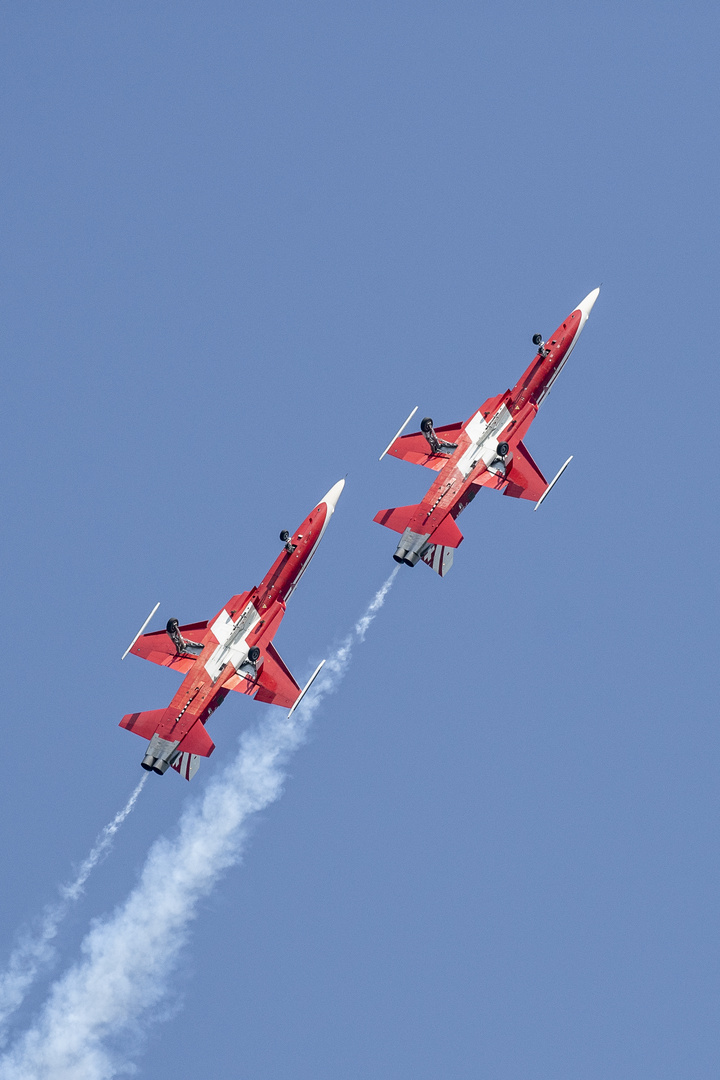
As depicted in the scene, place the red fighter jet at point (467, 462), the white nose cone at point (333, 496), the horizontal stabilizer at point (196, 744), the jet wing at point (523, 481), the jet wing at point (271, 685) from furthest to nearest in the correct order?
the white nose cone at point (333, 496), the jet wing at point (523, 481), the red fighter jet at point (467, 462), the jet wing at point (271, 685), the horizontal stabilizer at point (196, 744)

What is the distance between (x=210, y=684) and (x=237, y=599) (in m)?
4.82

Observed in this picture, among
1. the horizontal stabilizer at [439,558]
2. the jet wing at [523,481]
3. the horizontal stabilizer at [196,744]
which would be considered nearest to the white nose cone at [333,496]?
the horizontal stabilizer at [439,558]

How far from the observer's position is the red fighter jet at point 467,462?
100250mm

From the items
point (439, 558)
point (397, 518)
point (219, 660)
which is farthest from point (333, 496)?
point (219, 660)

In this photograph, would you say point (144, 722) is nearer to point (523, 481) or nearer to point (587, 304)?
point (523, 481)

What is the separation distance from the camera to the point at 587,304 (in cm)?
10938

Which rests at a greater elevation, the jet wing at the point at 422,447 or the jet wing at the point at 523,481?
the jet wing at the point at 422,447

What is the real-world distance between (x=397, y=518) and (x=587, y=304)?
16298 mm

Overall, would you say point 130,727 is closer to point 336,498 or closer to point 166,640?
point 166,640

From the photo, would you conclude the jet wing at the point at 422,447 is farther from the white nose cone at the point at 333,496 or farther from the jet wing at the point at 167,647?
the jet wing at the point at 167,647

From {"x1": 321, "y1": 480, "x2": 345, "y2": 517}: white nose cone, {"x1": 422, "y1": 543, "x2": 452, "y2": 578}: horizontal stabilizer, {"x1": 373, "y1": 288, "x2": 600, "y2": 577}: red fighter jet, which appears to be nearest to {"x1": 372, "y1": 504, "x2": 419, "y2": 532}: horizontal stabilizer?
{"x1": 373, "y1": 288, "x2": 600, "y2": 577}: red fighter jet

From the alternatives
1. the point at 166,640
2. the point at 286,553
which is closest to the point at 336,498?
the point at 286,553

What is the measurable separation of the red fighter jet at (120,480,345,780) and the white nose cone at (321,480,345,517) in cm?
88

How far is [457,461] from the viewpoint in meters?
102
